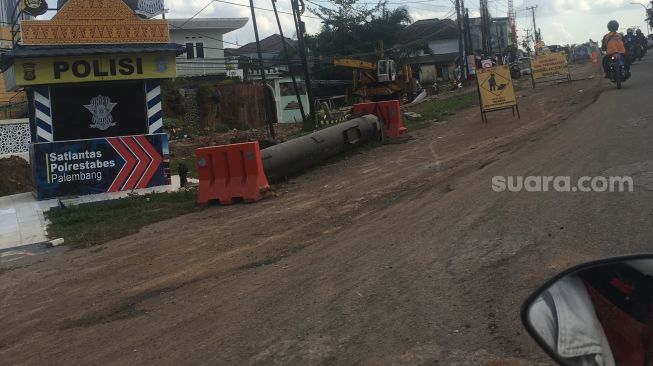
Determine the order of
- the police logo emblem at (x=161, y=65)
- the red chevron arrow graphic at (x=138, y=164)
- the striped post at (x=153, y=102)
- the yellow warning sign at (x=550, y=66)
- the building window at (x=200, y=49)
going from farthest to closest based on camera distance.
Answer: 1. the building window at (x=200, y=49)
2. the yellow warning sign at (x=550, y=66)
3. the striped post at (x=153, y=102)
4. the police logo emblem at (x=161, y=65)
5. the red chevron arrow graphic at (x=138, y=164)

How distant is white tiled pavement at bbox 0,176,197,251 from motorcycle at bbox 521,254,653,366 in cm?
869

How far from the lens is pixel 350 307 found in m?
5.00

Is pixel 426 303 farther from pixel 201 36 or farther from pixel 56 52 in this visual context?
pixel 201 36

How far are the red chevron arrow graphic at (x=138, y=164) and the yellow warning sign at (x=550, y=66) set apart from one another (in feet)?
65.3

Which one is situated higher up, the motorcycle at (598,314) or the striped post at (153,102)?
the striped post at (153,102)

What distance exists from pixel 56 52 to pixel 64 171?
2.88 metres

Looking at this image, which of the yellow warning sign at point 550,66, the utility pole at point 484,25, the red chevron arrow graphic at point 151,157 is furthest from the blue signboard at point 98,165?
the utility pole at point 484,25

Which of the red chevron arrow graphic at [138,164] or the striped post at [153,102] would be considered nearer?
the red chevron arrow graphic at [138,164]

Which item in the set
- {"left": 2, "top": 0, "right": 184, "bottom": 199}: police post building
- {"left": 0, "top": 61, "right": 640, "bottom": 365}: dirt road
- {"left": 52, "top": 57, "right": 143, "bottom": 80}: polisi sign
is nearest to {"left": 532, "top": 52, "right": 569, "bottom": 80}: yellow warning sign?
{"left": 0, "top": 61, "right": 640, "bottom": 365}: dirt road

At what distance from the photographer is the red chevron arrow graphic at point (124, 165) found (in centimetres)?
1291

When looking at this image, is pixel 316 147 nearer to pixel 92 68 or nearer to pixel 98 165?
pixel 98 165

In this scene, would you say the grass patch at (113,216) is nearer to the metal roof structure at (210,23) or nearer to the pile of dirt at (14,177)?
the pile of dirt at (14,177)

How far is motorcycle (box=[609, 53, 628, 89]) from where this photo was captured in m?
19.2

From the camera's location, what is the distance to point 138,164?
1323 centimetres
